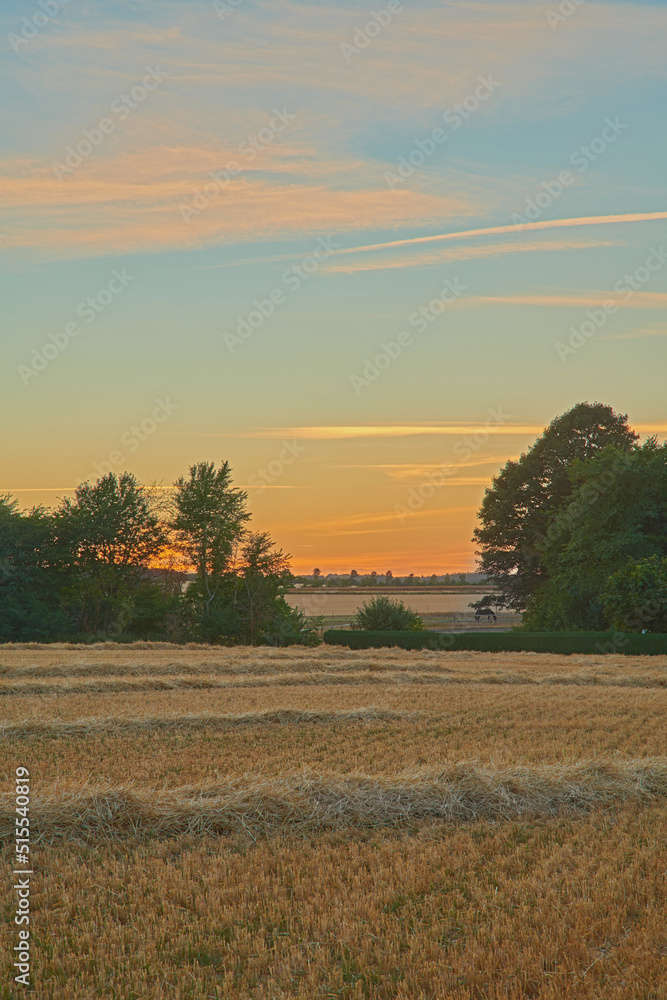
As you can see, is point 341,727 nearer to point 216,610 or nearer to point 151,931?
point 151,931

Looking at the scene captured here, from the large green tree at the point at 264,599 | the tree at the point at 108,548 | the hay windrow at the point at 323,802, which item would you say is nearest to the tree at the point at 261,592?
the large green tree at the point at 264,599

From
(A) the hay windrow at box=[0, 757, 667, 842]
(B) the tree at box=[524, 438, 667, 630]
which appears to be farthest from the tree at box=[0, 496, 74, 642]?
(A) the hay windrow at box=[0, 757, 667, 842]

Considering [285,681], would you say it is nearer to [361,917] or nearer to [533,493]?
[361,917]

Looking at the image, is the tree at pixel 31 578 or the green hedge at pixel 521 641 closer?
the green hedge at pixel 521 641

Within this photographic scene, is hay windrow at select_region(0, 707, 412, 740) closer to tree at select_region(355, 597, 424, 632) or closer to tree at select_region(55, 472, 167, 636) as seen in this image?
tree at select_region(355, 597, 424, 632)

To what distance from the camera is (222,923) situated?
16.6 ft

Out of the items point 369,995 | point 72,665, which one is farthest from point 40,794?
point 72,665

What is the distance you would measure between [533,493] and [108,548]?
881 inches

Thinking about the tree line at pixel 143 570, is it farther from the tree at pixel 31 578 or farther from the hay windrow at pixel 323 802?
the hay windrow at pixel 323 802

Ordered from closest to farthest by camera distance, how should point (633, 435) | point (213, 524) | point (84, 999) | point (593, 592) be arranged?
point (84, 999) → point (593, 592) → point (213, 524) → point (633, 435)

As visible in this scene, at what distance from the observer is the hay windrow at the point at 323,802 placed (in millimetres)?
6836

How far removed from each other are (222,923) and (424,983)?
134 centimetres

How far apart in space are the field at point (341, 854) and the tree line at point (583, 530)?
20676mm

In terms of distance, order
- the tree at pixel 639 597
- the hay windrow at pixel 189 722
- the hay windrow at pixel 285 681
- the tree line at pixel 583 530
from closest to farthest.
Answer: the hay windrow at pixel 189 722
the hay windrow at pixel 285 681
the tree at pixel 639 597
the tree line at pixel 583 530
